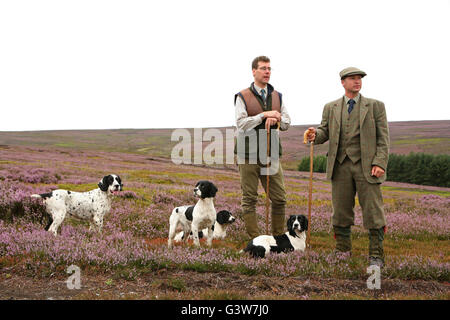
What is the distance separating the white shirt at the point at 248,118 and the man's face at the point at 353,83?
1.47 metres

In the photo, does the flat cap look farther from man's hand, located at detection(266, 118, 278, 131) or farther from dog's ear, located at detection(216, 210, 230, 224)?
dog's ear, located at detection(216, 210, 230, 224)

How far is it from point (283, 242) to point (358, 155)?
2385 mm

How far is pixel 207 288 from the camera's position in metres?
5.27

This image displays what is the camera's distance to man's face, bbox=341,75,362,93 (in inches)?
274

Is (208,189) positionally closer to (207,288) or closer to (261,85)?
(261,85)

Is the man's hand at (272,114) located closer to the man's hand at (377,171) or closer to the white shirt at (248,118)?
the white shirt at (248,118)

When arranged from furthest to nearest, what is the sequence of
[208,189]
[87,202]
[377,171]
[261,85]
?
[87,202] < [261,85] < [208,189] < [377,171]

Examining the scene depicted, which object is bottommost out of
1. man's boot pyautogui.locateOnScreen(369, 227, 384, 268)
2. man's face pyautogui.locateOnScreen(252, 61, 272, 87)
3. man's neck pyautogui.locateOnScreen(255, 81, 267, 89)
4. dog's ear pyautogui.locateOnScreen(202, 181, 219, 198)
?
man's boot pyautogui.locateOnScreen(369, 227, 384, 268)

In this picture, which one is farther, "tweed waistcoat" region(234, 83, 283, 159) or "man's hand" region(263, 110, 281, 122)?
"tweed waistcoat" region(234, 83, 283, 159)

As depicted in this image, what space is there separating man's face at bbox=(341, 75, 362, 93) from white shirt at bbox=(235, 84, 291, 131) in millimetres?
1467

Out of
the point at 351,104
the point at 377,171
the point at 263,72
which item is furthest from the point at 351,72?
the point at 377,171

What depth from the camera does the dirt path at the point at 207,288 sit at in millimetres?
4852

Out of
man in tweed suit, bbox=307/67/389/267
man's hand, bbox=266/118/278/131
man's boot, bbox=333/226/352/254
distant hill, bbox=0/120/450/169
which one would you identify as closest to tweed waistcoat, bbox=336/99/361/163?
man in tweed suit, bbox=307/67/389/267
